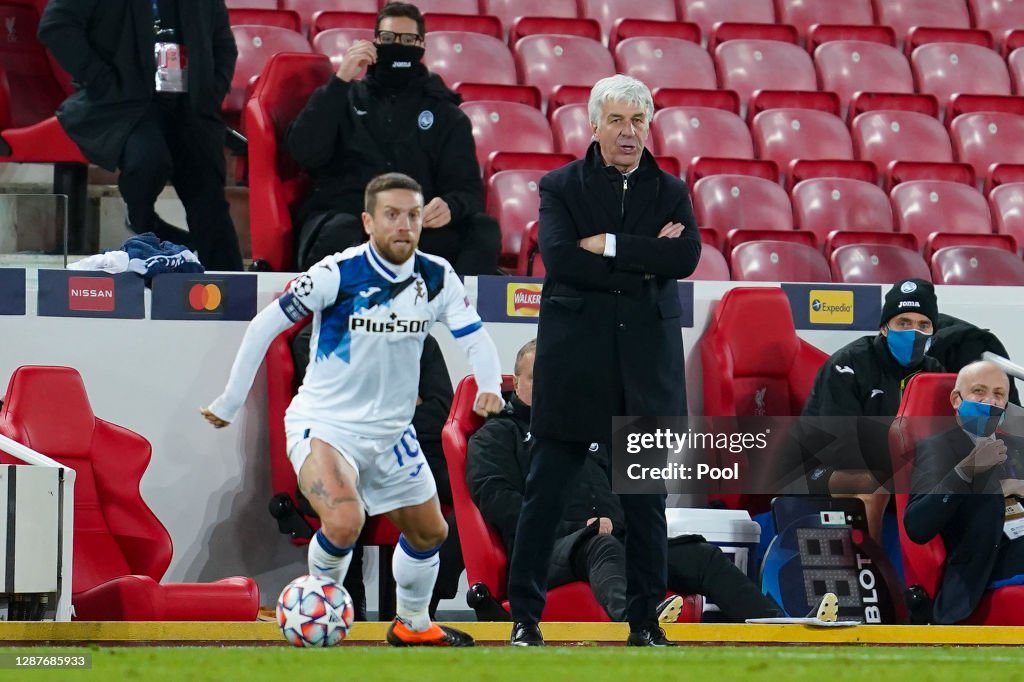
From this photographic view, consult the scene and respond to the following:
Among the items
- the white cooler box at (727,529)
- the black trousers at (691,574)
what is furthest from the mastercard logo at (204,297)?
the white cooler box at (727,529)

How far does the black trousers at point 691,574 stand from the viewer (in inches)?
219

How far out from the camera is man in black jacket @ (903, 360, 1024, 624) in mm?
5715

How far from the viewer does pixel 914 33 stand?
1026 centimetres

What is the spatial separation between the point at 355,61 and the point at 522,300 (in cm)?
120

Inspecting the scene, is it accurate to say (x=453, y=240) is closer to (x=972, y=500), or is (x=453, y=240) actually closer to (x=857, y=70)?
(x=972, y=500)

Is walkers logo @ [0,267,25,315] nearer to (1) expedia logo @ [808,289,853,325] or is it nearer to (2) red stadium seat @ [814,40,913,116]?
(1) expedia logo @ [808,289,853,325]

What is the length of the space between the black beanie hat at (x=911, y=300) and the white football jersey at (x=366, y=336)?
2063mm

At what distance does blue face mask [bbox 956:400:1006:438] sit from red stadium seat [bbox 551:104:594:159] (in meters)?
3.27

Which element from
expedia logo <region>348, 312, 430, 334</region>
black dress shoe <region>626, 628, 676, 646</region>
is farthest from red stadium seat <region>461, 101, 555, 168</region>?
black dress shoe <region>626, 628, 676, 646</region>

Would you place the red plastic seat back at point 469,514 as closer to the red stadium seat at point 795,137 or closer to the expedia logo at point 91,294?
the expedia logo at point 91,294

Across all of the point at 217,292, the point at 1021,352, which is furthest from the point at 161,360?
the point at 1021,352

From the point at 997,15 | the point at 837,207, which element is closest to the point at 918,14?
the point at 997,15

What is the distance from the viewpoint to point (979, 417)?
19.0 feet

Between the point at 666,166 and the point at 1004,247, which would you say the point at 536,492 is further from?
the point at 1004,247
